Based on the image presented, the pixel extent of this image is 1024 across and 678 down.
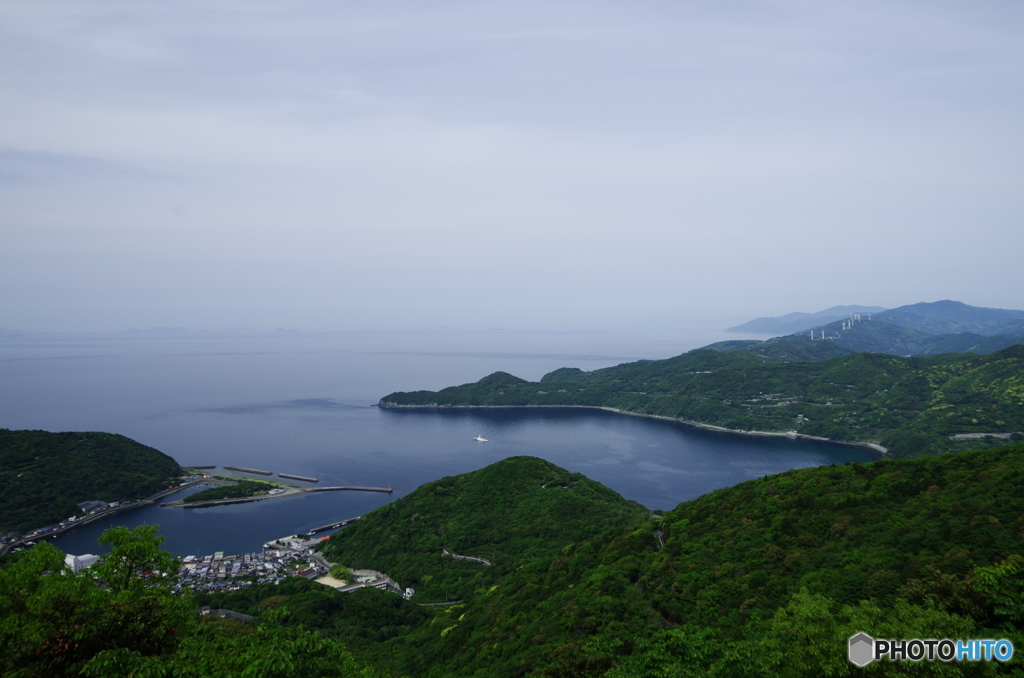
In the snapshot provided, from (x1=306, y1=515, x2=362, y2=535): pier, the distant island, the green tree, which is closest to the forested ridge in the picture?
the green tree

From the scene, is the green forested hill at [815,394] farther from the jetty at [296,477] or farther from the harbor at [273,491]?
the harbor at [273,491]

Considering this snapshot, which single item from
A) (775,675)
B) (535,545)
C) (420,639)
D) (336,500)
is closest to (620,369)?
(336,500)

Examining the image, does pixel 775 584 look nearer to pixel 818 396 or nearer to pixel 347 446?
pixel 347 446

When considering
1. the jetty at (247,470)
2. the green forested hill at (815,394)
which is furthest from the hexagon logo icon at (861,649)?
the jetty at (247,470)

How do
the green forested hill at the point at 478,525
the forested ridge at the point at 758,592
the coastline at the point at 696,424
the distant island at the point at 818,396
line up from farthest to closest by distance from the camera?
1. the coastline at the point at 696,424
2. the distant island at the point at 818,396
3. the green forested hill at the point at 478,525
4. the forested ridge at the point at 758,592

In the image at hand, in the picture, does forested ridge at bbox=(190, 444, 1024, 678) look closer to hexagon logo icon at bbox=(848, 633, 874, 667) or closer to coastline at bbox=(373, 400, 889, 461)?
hexagon logo icon at bbox=(848, 633, 874, 667)

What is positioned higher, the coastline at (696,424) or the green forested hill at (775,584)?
the green forested hill at (775,584)
